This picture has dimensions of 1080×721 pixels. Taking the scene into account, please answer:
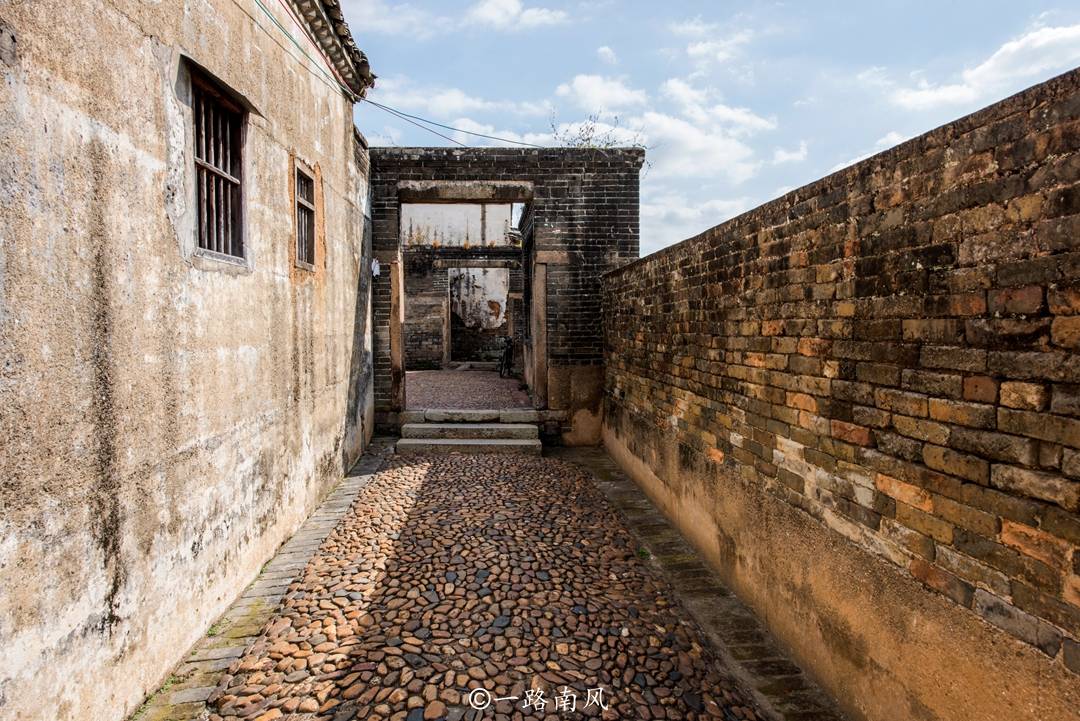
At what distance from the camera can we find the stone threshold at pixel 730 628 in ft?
9.83

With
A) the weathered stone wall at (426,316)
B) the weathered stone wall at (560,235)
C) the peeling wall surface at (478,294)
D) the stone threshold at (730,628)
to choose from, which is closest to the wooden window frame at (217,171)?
the stone threshold at (730,628)

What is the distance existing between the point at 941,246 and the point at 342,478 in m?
6.73

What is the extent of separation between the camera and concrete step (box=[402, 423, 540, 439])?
886 centimetres

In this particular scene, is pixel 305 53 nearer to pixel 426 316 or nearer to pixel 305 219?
pixel 305 219

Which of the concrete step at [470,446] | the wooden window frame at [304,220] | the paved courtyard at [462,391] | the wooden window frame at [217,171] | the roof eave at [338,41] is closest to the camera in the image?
the wooden window frame at [217,171]

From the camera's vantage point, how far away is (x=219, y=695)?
3053 millimetres

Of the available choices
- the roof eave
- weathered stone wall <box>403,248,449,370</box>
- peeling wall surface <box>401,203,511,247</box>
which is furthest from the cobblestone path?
peeling wall surface <box>401,203,511,247</box>

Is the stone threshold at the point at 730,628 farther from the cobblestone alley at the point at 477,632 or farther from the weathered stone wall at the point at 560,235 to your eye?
the weathered stone wall at the point at 560,235

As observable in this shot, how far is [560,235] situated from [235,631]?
281 inches

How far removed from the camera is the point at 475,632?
368 cm

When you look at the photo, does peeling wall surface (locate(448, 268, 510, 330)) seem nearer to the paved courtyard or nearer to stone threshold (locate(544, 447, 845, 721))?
the paved courtyard

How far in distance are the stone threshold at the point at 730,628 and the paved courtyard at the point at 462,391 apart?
208 inches

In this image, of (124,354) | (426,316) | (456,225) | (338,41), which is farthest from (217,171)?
(456,225)

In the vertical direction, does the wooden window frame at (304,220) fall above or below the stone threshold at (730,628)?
above
